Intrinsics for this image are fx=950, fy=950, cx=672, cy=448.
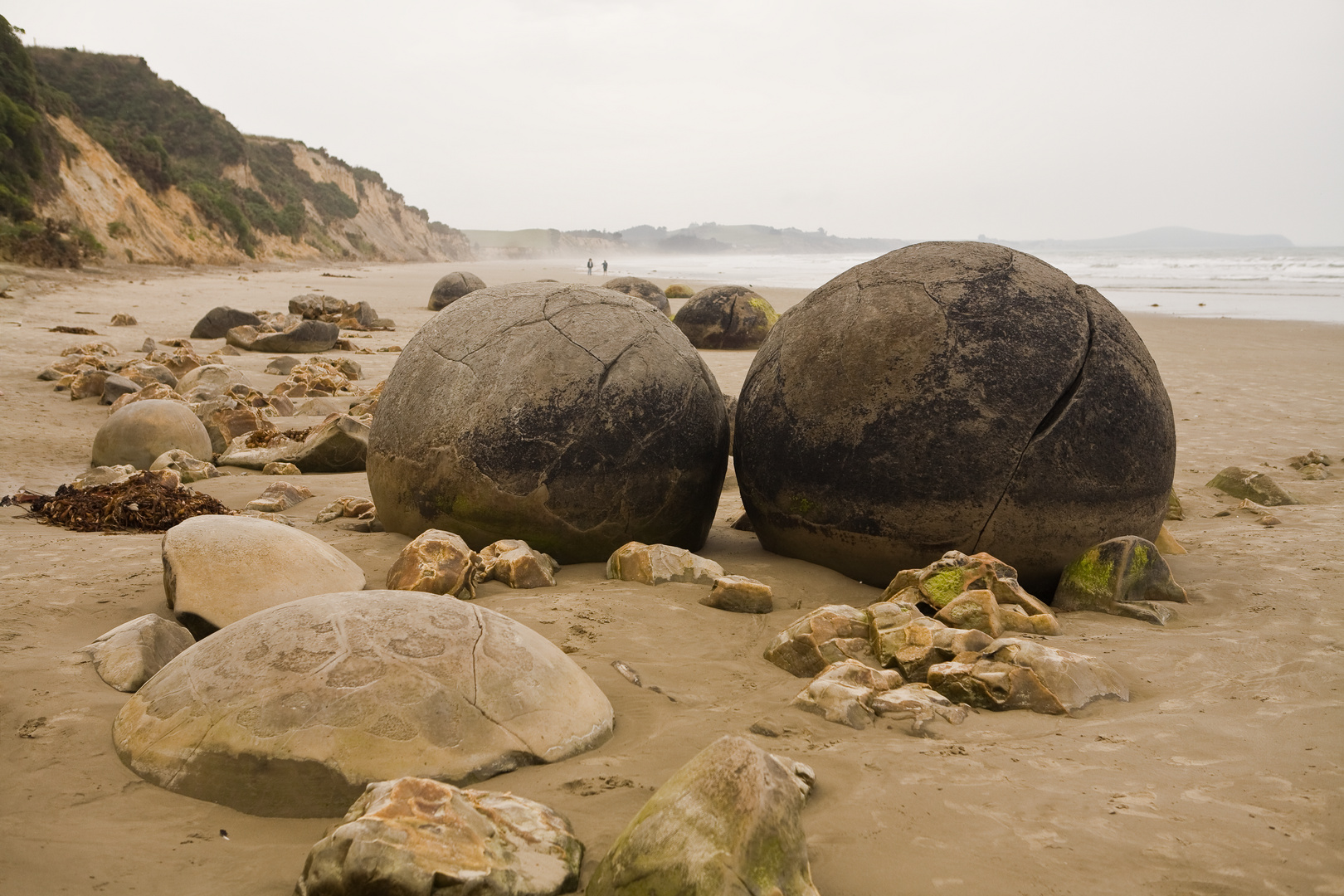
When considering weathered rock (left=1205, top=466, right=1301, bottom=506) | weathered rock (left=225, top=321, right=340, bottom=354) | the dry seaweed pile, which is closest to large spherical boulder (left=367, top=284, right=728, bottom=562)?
the dry seaweed pile

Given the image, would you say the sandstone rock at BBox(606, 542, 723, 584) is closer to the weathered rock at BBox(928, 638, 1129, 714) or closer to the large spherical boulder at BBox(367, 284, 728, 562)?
the large spherical boulder at BBox(367, 284, 728, 562)

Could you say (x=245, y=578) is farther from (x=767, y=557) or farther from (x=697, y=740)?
(x=767, y=557)

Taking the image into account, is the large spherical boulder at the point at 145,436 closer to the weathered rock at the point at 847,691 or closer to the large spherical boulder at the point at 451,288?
the weathered rock at the point at 847,691

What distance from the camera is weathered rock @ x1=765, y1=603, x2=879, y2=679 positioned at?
11.9 feet

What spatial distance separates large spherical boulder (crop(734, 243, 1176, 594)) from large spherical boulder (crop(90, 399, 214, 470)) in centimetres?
510

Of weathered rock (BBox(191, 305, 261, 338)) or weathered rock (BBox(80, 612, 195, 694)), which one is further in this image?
weathered rock (BBox(191, 305, 261, 338))

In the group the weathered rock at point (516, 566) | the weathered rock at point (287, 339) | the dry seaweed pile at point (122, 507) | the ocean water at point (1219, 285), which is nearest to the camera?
the weathered rock at point (516, 566)

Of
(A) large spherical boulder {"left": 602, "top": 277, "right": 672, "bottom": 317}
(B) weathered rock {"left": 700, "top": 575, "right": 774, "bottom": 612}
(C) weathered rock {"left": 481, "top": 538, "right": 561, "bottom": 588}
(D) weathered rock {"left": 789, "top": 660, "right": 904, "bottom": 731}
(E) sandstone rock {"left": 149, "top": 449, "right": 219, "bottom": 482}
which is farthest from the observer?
(A) large spherical boulder {"left": 602, "top": 277, "right": 672, "bottom": 317}

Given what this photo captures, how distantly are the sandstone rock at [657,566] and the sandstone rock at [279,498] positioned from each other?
2.62 meters

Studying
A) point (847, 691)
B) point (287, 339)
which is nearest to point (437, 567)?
point (847, 691)

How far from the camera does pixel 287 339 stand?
14391 millimetres

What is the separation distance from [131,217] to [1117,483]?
1308 inches

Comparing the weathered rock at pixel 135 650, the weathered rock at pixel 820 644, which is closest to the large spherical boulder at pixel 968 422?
the weathered rock at pixel 820 644

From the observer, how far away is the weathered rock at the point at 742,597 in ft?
14.1
